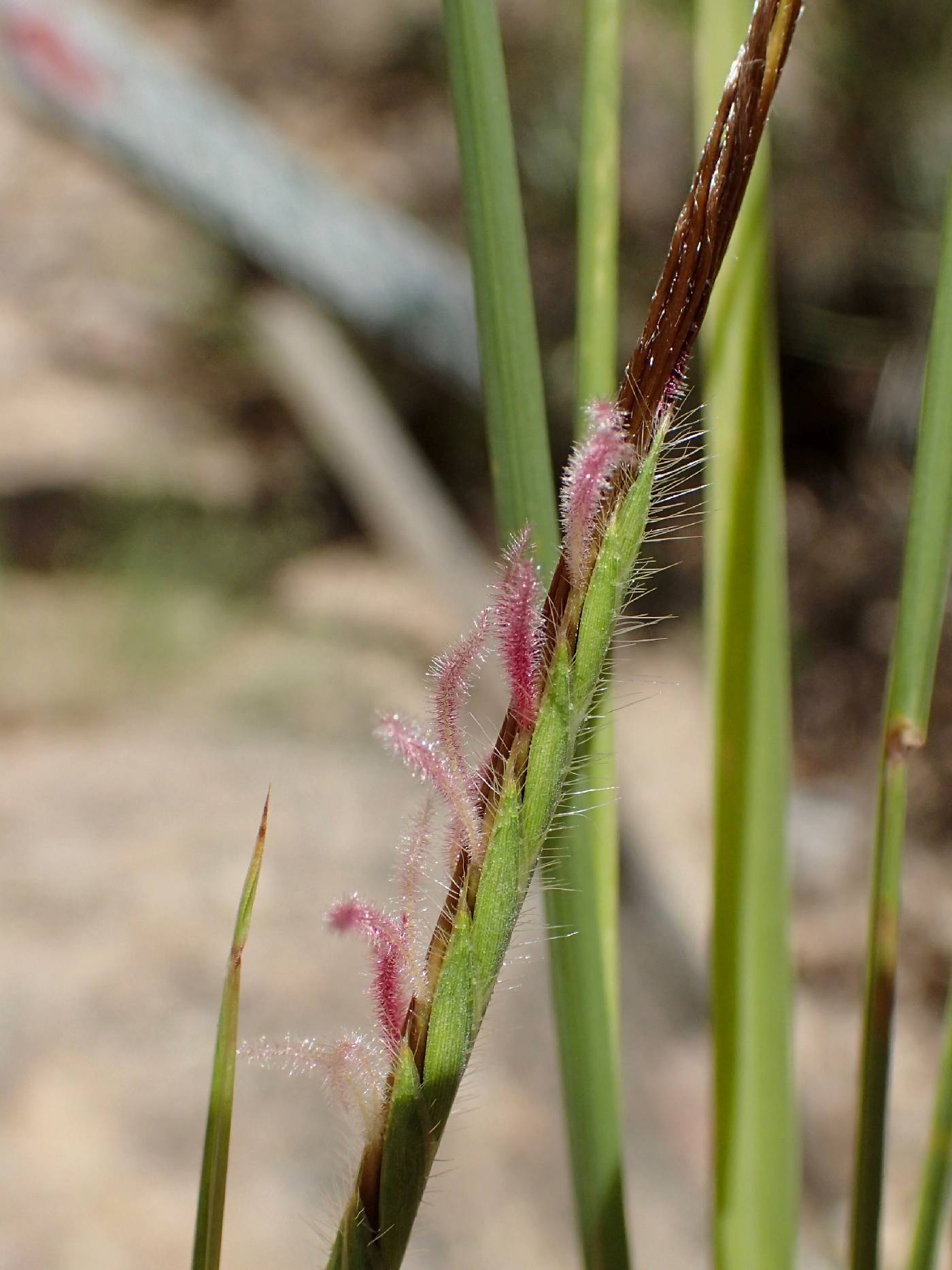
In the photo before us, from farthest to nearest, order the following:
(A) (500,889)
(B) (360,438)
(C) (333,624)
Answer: (B) (360,438) → (C) (333,624) → (A) (500,889)

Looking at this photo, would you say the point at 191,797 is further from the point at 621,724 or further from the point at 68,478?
the point at 68,478

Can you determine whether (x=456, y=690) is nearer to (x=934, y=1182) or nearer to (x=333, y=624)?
(x=934, y=1182)

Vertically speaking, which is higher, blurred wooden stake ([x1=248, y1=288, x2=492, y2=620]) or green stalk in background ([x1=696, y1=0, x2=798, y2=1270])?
blurred wooden stake ([x1=248, y1=288, x2=492, y2=620])

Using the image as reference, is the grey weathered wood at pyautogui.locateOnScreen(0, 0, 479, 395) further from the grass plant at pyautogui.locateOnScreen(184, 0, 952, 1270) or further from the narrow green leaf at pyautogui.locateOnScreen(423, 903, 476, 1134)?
the narrow green leaf at pyautogui.locateOnScreen(423, 903, 476, 1134)

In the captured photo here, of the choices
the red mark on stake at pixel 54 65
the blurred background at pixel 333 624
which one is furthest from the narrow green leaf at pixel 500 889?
the red mark on stake at pixel 54 65

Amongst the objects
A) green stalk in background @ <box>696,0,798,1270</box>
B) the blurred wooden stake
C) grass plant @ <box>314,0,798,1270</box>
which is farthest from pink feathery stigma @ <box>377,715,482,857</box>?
the blurred wooden stake

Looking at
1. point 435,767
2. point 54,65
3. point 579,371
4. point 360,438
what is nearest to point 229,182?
point 54,65

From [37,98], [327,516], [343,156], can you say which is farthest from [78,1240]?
[343,156]
